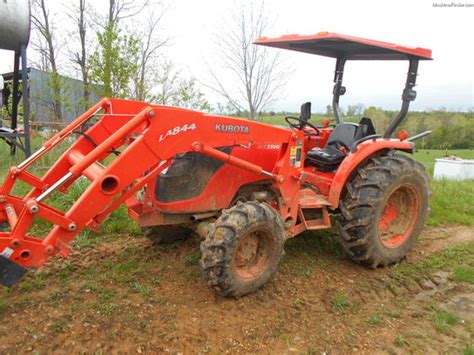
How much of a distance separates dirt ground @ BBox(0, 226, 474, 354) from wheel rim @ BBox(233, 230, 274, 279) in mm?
227

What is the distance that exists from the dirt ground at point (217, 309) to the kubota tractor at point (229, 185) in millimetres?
266

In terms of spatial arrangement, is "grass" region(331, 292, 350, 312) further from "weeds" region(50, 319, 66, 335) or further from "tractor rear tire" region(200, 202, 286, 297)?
"weeds" region(50, 319, 66, 335)

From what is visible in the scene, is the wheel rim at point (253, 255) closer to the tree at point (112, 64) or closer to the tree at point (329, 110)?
the tree at point (329, 110)

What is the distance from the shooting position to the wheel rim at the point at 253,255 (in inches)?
128

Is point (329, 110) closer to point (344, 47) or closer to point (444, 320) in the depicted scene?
point (344, 47)

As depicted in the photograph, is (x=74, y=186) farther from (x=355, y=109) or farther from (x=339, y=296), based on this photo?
(x=355, y=109)

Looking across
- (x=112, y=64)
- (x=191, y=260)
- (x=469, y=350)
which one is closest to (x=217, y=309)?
(x=191, y=260)

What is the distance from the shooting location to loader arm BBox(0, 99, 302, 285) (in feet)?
8.10

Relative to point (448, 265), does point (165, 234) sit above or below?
above

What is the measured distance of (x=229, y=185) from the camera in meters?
3.46

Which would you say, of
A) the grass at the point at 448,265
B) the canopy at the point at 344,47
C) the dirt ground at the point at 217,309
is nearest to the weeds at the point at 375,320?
the dirt ground at the point at 217,309

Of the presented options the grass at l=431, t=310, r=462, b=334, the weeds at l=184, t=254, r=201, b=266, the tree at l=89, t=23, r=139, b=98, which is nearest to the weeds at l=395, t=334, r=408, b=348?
the grass at l=431, t=310, r=462, b=334

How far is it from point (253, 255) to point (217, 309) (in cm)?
57

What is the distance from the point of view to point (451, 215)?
5.98 meters
